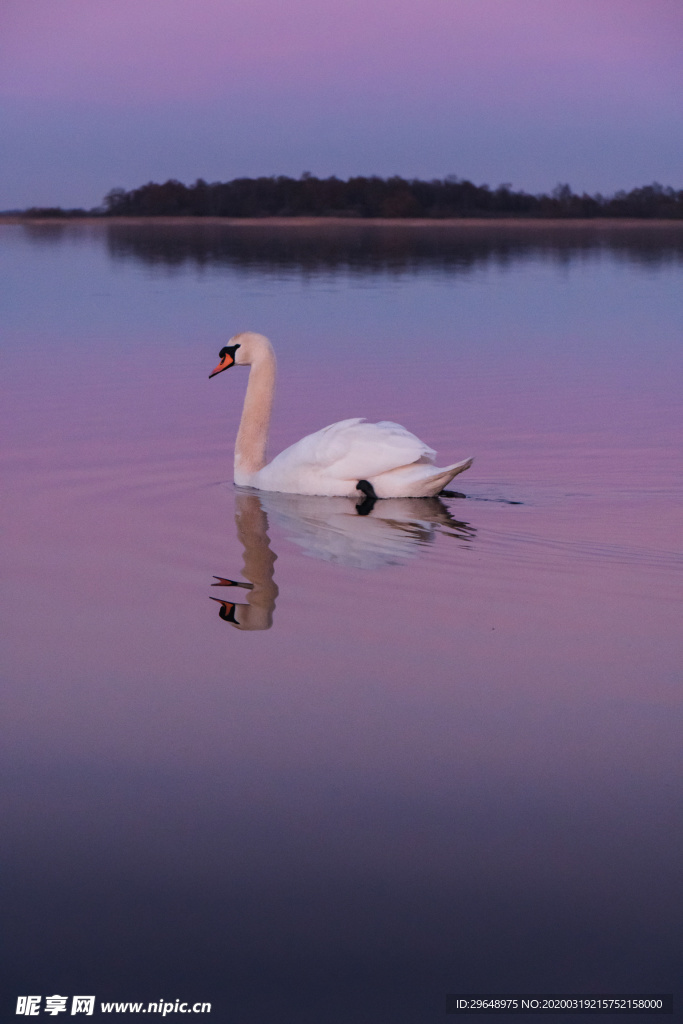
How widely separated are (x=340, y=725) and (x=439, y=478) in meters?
3.51

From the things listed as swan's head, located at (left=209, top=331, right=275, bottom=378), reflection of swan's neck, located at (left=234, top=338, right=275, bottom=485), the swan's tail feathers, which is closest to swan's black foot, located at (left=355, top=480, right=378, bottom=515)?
the swan's tail feathers

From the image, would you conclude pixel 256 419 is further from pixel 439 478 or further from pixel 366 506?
pixel 439 478

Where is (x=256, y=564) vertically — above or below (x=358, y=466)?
below

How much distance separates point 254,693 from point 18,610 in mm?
1471

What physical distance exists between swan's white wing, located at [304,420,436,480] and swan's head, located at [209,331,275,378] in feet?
4.83

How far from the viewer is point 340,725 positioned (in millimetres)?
4477

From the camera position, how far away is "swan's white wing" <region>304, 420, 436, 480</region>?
796cm

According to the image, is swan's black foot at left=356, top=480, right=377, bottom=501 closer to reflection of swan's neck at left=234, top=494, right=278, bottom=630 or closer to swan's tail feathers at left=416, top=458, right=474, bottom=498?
swan's tail feathers at left=416, top=458, right=474, bottom=498

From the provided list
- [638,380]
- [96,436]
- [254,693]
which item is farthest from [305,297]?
[254,693]

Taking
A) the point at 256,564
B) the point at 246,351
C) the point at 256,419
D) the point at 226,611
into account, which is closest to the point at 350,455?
the point at 256,419

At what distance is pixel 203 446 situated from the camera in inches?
396

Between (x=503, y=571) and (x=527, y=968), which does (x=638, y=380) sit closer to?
(x=503, y=571)

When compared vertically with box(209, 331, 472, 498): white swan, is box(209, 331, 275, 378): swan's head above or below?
above

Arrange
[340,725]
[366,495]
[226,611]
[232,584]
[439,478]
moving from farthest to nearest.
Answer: [366,495]
[439,478]
[232,584]
[226,611]
[340,725]
